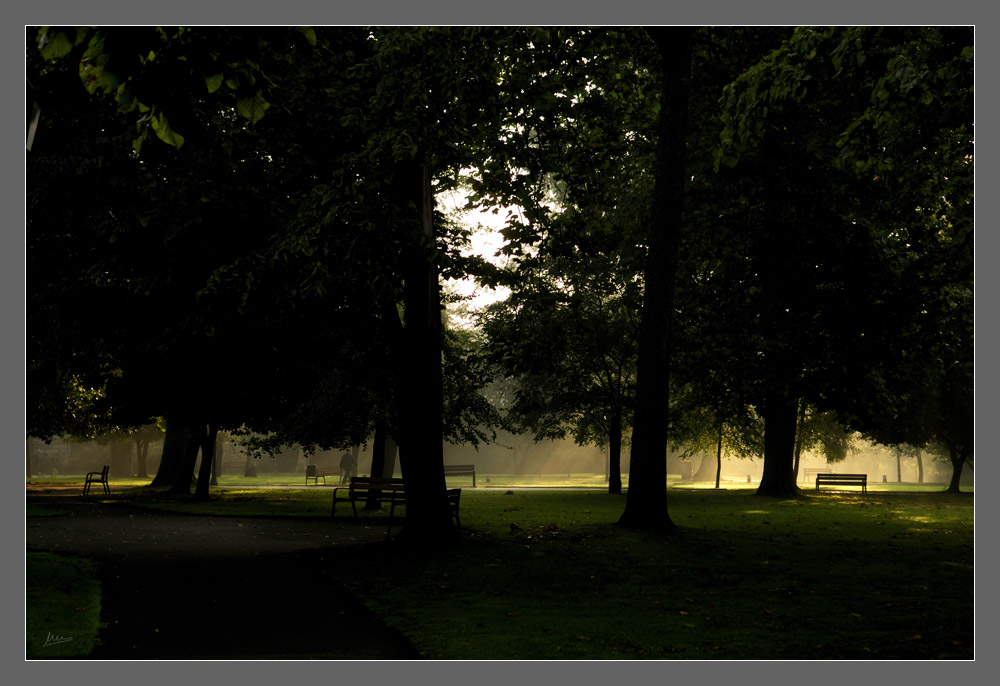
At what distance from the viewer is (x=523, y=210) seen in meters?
15.1

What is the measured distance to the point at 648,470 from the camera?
50.0 ft

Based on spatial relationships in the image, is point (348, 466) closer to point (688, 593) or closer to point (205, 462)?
point (205, 462)

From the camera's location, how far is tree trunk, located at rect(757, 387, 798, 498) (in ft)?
94.8

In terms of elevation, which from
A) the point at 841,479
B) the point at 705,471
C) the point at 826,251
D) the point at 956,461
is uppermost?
the point at 826,251

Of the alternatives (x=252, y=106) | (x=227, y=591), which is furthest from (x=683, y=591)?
(x=252, y=106)

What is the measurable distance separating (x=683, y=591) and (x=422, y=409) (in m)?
5.48

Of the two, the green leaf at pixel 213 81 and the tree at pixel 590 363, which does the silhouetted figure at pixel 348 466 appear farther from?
the green leaf at pixel 213 81

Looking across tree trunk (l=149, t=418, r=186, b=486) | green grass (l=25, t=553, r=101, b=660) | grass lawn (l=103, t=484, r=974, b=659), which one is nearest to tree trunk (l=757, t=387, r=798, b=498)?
grass lawn (l=103, t=484, r=974, b=659)

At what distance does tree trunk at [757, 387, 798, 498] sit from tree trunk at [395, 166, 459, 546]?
1803 cm

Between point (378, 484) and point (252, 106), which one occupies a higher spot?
point (252, 106)

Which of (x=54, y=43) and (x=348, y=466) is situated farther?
(x=348, y=466)

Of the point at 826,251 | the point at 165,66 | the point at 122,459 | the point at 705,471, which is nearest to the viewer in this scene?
the point at 165,66

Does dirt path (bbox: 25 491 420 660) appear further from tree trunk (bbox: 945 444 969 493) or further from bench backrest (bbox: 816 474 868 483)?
tree trunk (bbox: 945 444 969 493)
